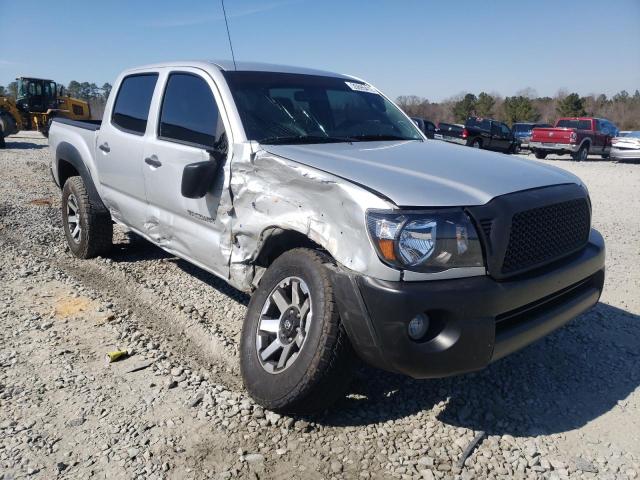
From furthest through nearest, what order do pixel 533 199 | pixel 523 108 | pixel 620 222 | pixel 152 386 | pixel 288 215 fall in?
pixel 523 108 < pixel 620 222 < pixel 152 386 < pixel 288 215 < pixel 533 199

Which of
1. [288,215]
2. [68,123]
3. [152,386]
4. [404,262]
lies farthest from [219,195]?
[68,123]

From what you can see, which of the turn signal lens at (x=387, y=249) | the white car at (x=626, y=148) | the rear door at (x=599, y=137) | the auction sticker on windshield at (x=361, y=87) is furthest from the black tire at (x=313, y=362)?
the rear door at (x=599, y=137)

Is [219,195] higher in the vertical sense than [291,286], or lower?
higher

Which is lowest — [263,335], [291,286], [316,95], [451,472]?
[451,472]

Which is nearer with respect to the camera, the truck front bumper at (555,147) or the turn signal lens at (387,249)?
the turn signal lens at (387,249)

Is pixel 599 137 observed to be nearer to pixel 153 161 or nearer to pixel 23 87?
pixel 153 161

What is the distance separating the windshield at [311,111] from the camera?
11.1 feet

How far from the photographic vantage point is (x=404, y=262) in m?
2.29

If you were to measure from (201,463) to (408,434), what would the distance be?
1.04 m

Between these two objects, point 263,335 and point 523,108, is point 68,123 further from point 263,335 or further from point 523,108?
point 523,108

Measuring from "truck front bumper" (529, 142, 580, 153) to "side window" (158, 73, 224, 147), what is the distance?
818 inches

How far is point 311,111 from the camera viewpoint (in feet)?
12.1

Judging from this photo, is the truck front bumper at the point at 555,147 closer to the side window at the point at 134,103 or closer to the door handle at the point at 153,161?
the side window at the point at 134,103

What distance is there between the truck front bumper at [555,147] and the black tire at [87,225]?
20.5 m
